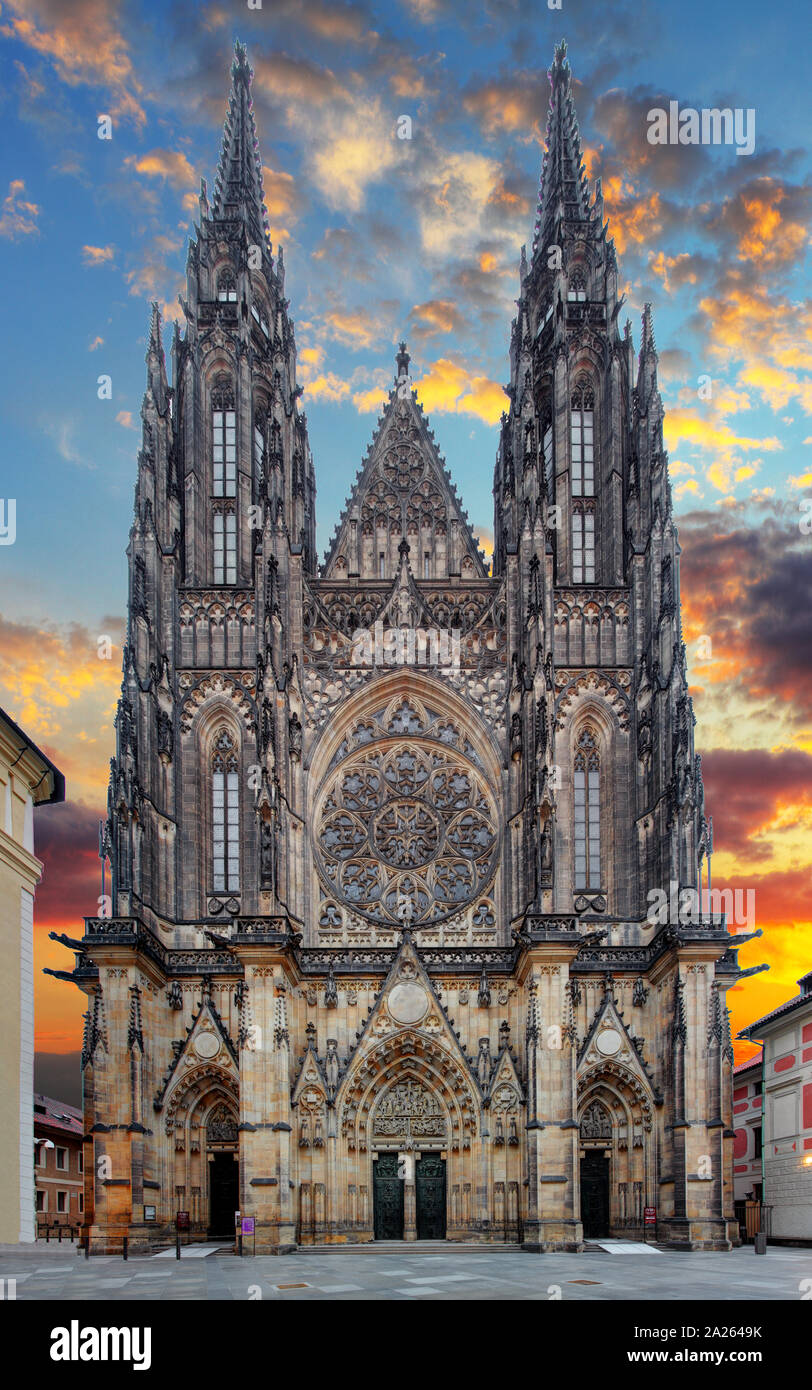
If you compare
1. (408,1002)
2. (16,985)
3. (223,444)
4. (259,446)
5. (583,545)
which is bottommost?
(408,1002)

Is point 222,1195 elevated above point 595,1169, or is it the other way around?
point 595,1169

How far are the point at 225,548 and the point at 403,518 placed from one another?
6698mm

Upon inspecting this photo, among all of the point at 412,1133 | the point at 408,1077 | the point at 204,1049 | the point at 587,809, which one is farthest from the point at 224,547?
the point at 412,1133

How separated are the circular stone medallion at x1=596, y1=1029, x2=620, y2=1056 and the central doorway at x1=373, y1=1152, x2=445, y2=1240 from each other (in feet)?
20.6

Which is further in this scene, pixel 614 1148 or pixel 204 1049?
pixel 204 1049

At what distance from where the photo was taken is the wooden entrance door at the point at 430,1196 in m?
Result: 40.1

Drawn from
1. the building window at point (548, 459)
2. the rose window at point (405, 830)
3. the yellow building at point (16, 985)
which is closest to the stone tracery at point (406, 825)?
the rose window at point (405, 830)

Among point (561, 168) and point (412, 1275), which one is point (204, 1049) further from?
point (561, 168)

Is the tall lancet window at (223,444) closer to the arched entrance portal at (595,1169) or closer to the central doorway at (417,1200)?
the central doorway at (417,1200)

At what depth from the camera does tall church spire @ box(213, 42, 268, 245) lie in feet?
172

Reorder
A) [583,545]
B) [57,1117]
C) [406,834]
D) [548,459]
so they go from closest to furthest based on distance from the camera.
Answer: [406,834]
[583,545]
[548,459]
[57,1117]

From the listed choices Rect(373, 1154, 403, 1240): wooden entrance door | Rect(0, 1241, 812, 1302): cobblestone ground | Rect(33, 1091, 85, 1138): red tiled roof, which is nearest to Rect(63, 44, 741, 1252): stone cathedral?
Rect(373, 1154, 403, 1240): wooden entrance door

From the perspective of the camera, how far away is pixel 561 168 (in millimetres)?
51969
